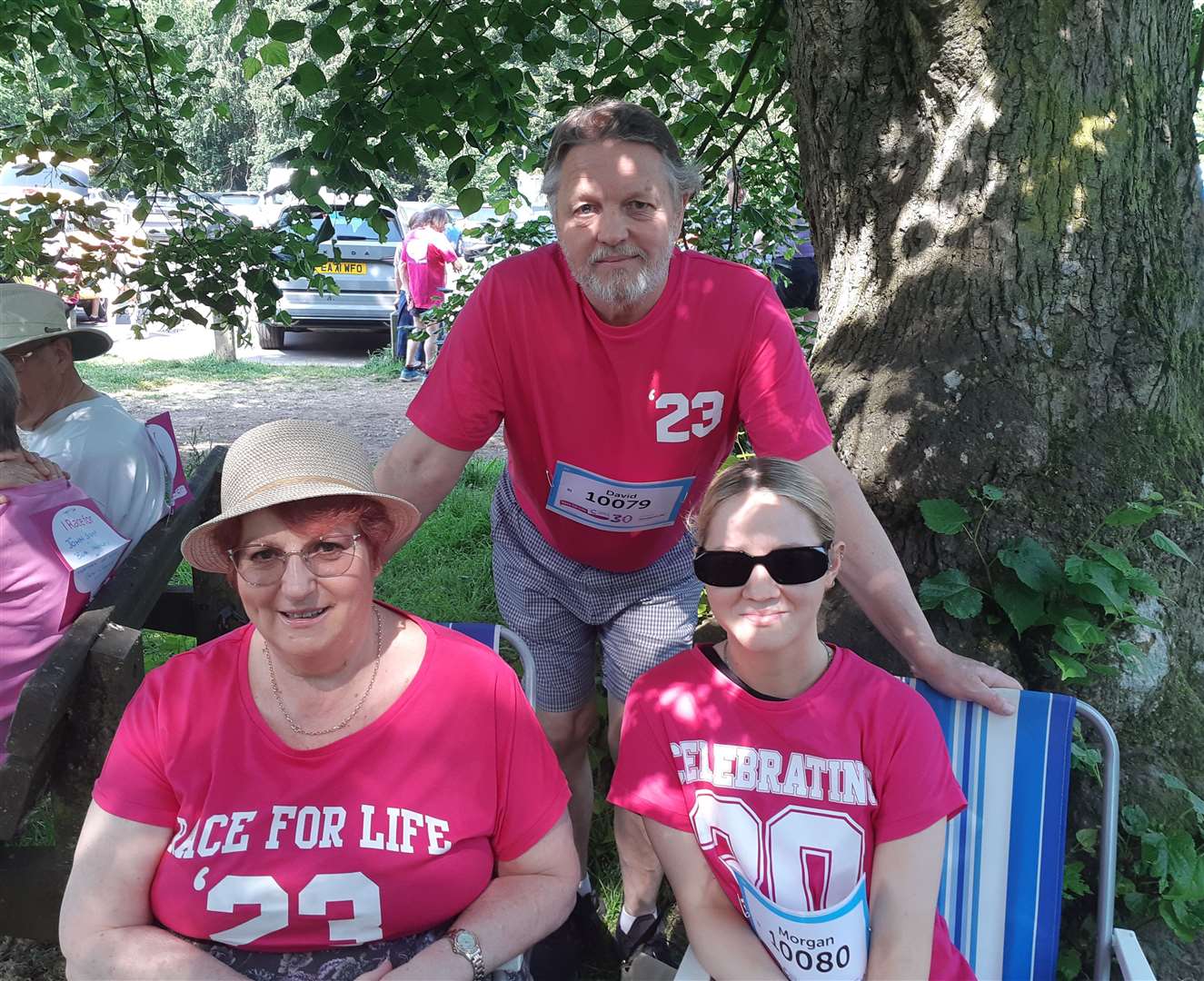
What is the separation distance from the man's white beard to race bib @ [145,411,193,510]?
180cm

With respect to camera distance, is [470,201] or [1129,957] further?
[470,201]

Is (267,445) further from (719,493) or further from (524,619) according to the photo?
(524,619)

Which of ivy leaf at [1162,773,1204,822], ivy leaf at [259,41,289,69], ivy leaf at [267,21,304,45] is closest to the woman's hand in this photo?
ivy leaf at [1162,773,1204,822]

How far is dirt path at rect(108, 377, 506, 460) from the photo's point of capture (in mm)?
8867

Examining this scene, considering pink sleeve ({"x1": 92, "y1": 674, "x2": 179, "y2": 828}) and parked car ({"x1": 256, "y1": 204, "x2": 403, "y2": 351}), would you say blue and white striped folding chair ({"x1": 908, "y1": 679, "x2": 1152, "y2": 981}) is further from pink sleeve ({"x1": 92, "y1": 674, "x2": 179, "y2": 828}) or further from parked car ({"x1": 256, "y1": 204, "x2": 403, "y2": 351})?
parked car ({"x1": 256, "y1": 204, "x2": 403, "y2": 351})

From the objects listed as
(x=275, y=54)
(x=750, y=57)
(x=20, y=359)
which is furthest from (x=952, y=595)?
(x=275, y=54)

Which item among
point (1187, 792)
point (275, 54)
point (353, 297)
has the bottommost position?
point (353, 297)

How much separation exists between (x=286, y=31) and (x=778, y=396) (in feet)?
8.41

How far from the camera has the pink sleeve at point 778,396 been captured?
2438 mm

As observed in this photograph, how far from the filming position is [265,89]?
3606cm

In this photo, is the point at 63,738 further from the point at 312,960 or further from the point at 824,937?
the point at 824,937

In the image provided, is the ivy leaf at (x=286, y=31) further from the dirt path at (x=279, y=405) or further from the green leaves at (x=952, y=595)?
the dirt path at (x=279, y=405)

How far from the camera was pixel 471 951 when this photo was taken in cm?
183

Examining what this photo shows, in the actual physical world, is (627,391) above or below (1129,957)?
above
